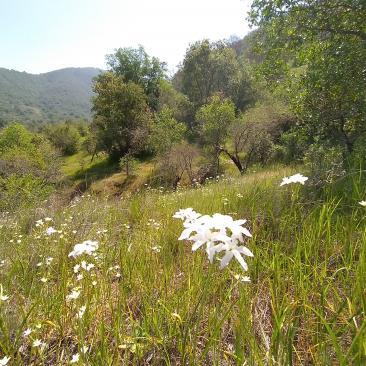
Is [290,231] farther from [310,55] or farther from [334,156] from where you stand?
[310,55]

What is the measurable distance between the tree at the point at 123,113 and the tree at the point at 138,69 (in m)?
7.30

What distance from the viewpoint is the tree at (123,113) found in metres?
33.1

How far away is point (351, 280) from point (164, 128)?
2870 centimetres

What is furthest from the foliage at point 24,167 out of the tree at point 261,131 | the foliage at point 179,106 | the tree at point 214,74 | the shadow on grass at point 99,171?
the tree at point 214,74

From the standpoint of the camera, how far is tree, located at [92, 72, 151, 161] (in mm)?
33125

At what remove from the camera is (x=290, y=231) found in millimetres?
2559

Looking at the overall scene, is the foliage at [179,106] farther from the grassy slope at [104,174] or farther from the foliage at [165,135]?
the grassy slope at [104,174]

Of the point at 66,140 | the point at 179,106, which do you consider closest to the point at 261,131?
the point at 179,106

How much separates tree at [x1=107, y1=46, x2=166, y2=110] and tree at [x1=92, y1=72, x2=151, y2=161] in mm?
7297

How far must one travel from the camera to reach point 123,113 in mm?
33500

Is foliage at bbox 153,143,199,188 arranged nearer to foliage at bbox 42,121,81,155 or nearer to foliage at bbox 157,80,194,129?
foliage at bbox 157,80,194,129

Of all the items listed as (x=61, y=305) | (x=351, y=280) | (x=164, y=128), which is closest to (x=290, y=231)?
(x=351, y=280)

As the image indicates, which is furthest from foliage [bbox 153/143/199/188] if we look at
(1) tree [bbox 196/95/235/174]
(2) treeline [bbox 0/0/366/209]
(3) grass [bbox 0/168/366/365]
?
(3) grass [bbox 0/168/366/365]

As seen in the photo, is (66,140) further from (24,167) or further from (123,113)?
(24,167)
